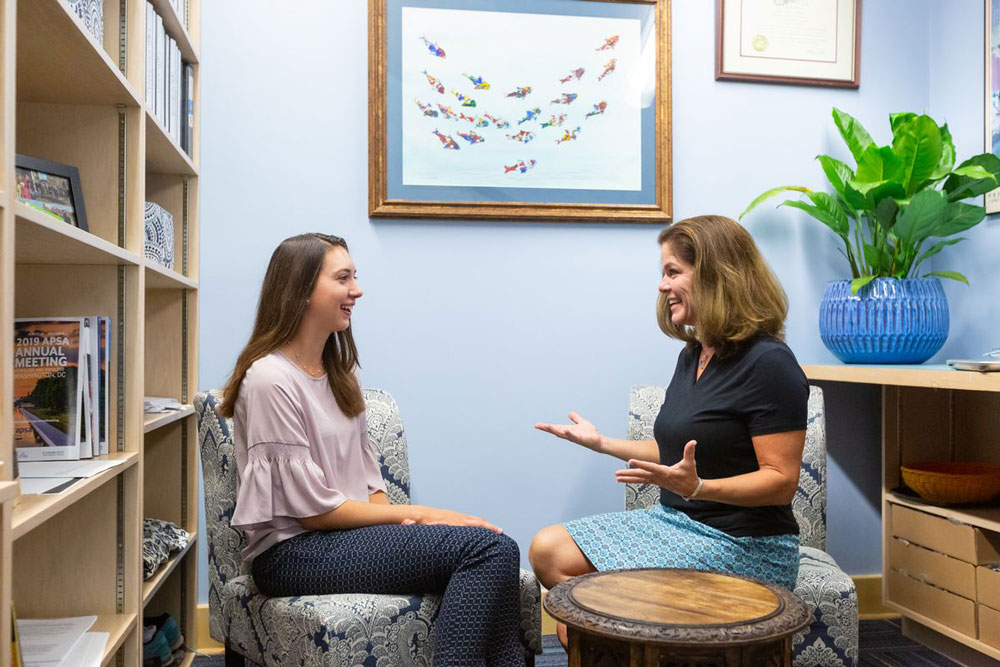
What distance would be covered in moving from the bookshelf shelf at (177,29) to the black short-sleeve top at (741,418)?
61.8 inches

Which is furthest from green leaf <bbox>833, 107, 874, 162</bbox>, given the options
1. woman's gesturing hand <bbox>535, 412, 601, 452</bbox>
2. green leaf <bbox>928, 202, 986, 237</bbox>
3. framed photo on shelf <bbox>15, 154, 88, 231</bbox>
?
framed photo on shelf <bbox>15, 154, 88, 231</bbox>

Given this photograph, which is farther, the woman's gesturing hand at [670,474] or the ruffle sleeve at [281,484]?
the ruffle sleeve at [281,484]

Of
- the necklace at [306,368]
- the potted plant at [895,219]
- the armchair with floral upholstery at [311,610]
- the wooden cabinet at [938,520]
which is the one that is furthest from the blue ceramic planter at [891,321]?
the necklace at [306,368]

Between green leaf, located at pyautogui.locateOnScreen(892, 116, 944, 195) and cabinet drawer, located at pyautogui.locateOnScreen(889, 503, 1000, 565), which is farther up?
green leaf, located at pyautogui.locateOnScreen(892, 116, 944, 195)

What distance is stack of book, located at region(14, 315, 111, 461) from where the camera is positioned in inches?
59.4

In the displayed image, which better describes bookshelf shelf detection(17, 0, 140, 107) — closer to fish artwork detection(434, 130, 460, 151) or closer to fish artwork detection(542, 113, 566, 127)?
fish artwork detection(434, 130, 460, 151)

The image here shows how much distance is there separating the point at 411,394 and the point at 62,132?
1.25 m

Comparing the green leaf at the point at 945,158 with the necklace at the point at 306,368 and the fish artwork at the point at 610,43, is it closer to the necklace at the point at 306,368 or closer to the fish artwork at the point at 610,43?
the fish artwork at the point at 610,43

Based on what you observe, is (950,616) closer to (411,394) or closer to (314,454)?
(411,394)

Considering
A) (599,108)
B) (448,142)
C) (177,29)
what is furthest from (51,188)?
(599,108)

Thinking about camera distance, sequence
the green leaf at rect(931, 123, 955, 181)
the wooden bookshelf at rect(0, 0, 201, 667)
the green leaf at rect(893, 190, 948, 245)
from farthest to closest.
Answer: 1. the green leaf at rect(931, 123, 955, 181)
2. the green leaf at rect(893, 190, 948, 245)
3. the wooden bookshelf at rect(0, 0, 201, 667)

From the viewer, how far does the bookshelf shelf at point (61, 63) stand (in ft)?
4.01

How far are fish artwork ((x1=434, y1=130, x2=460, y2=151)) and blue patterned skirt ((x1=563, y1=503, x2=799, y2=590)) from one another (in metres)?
1.26

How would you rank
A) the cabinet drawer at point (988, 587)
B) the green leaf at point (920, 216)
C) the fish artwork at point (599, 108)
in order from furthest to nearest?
the fish artwork at point (599, 108) → the green leaf at point (920, 216) → the cabinet drawer at point (988, 587)
